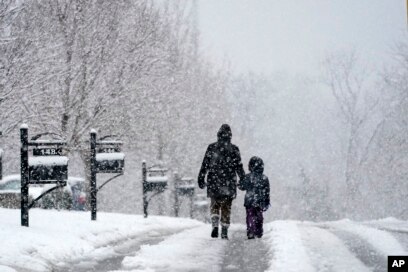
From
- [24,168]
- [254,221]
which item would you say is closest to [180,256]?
[24,168]

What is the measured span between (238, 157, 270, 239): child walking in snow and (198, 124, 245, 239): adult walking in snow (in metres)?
0.30

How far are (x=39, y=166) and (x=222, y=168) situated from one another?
3.37 m

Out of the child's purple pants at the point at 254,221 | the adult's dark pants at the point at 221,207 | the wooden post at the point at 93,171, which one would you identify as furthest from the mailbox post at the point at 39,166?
the child's purple pants at the point at 254,221

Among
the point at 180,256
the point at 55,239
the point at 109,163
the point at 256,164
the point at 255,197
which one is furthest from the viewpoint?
the point at 109,163

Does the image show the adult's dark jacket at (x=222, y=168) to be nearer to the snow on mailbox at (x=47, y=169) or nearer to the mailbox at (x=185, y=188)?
the snow on mailbox at (x=47, y=169)

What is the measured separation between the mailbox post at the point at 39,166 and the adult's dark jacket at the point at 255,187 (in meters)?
3.57

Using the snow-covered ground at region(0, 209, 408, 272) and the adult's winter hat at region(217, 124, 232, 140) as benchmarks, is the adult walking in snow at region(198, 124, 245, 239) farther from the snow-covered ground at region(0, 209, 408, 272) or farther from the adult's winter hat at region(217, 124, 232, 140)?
the snow-covered ground at region(0, 209, 408, 272)

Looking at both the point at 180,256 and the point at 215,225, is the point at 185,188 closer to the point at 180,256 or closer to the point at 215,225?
the point at 215,225

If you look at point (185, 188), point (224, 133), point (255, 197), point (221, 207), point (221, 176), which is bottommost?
point (185, 188)

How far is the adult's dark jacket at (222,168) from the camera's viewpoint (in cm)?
1116

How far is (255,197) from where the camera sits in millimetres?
11641

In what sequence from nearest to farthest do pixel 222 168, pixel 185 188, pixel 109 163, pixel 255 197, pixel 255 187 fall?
1. pixel 222 168
2. pixel 255 197
3. pixel 255 187
4. pixel 109 163
5. pixel 185 188

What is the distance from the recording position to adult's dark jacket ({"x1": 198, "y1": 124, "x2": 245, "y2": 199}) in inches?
439

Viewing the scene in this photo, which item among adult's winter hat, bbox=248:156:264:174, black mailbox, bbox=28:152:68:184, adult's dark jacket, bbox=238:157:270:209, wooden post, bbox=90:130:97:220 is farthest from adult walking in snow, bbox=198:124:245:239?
black mailbox, bbox=28:152:68:184
